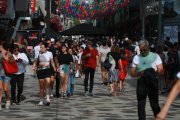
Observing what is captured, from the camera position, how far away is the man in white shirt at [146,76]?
9.72m

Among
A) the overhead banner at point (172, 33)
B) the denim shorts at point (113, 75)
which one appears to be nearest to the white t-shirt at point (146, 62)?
the denim shorts at point (113, 75)

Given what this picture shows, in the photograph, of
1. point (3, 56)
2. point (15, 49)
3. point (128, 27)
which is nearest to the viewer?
point (3, 56)

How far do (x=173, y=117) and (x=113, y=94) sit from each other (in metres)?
5.40

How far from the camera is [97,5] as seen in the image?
78438 mm

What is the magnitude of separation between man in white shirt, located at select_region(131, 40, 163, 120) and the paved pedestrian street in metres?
2.25

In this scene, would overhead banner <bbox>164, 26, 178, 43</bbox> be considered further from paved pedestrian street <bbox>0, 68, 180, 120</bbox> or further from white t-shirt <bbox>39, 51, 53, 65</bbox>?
white t-shirt <bbox>39, 51, 53, 65</bbox>

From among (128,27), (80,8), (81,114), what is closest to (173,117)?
(81,114)

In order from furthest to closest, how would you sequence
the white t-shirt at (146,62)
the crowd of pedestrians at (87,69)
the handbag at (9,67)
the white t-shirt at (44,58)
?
the white t-shirt at (44,58) → the handbag at (9,67) → the white t-shirt at (146,62) → the crowd of pedestrians at (87,69)

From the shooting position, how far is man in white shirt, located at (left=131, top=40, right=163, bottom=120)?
31.9ft

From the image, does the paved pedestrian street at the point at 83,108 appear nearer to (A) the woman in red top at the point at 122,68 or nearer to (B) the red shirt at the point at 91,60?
(A) the woman in red top at the point at 122,68

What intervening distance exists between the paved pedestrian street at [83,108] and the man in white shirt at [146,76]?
2250 mm

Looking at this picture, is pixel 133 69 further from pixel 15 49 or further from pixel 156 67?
pixel 15 49

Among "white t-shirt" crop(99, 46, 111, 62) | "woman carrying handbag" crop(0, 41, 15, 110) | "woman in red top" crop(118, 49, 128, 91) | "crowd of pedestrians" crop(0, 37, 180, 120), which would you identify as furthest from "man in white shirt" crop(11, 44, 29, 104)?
"white t-shirt" crop(99, 46, 111, 62)

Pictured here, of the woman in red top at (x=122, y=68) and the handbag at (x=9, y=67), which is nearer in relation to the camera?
the handbag at (x=9, y=67)
